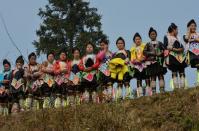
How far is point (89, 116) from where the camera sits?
312 inches

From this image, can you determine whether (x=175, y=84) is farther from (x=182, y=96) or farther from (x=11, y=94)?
(x=11, y=94)

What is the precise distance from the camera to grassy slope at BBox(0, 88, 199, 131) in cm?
743

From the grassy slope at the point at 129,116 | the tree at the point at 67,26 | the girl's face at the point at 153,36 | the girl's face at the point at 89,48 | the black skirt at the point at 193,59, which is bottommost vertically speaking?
the grassy slope at the point at 129,116

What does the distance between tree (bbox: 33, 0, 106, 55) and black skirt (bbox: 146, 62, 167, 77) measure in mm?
15416

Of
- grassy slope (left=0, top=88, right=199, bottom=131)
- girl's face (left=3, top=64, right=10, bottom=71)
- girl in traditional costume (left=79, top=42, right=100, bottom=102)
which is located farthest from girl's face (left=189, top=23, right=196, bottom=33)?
girl's face (left=3, top=64, right=10, bottom=71)

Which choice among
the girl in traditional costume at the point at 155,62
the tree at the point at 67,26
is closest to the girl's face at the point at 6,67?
the girl in traditional costume at the point at 155,62

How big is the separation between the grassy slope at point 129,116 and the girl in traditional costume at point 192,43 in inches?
56.2

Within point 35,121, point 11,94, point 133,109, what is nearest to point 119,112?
point 35,121

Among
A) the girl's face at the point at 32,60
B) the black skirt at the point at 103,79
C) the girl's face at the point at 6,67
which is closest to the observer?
the black skirt at the point at 103,79

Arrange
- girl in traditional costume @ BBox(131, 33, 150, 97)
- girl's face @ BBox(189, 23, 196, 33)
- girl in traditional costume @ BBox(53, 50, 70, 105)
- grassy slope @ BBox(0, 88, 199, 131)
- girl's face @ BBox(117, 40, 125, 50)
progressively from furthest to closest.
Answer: girl in traditional costume @ BBox(53, 50, 70, 105) < girl's face @ BBox(117, 40, 125, 50) < girl in traditional costume @ BBox(131, 33, 150, 97) < girl's face @ BBox(189, 23, 196, 33) < grassy slope @ BBox(0, 88, 199, 131)

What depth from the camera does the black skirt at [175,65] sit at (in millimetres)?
12430

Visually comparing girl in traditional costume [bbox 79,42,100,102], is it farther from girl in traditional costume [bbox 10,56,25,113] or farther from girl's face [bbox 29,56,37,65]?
girl in traditional costume [bbox 10,56,25,113]

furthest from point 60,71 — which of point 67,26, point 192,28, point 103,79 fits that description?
point 67,26

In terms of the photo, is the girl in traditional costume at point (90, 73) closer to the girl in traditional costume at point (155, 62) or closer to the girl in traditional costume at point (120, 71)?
the girl in traditional costume at point (120, 71)
